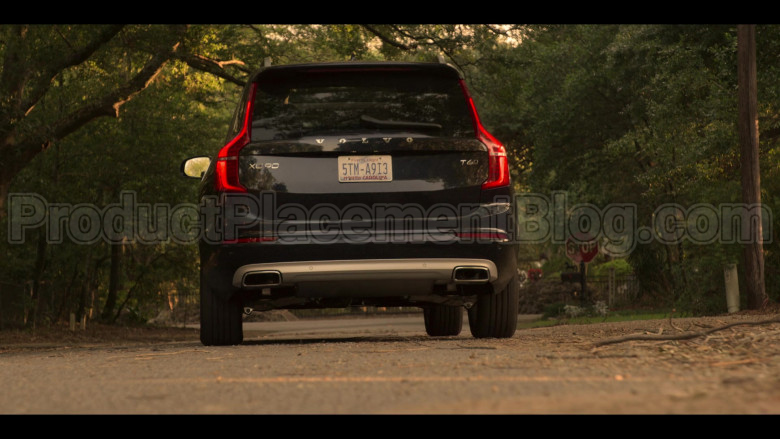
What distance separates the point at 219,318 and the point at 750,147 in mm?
10436

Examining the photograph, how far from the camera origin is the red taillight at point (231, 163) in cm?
783

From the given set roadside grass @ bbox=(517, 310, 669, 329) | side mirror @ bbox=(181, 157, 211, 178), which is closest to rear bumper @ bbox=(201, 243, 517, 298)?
side mirror @ bbox=(181, 157, 211, 178)

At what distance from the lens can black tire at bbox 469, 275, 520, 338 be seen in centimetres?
869

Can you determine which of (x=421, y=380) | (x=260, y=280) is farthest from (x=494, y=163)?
(x=421, y=380)

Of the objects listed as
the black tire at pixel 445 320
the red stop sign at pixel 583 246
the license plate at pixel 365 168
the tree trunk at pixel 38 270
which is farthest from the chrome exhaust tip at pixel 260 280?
the red stop sign at pixel 583 246

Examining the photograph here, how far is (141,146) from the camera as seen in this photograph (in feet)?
73.8

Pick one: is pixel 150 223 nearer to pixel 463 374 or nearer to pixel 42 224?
pixel 42 224

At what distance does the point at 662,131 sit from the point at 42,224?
13682 mm

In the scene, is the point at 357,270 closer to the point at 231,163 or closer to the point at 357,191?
the point at 357,191

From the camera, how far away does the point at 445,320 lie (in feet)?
37.6

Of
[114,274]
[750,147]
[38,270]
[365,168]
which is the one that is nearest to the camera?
[365,168]

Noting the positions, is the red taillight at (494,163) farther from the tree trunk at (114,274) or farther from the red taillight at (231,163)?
the tree trunk at (114,274)

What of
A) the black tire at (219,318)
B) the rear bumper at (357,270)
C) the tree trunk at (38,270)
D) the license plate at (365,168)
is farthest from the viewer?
the tree trunk at (38,270)

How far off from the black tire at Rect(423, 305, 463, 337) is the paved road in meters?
3.18
